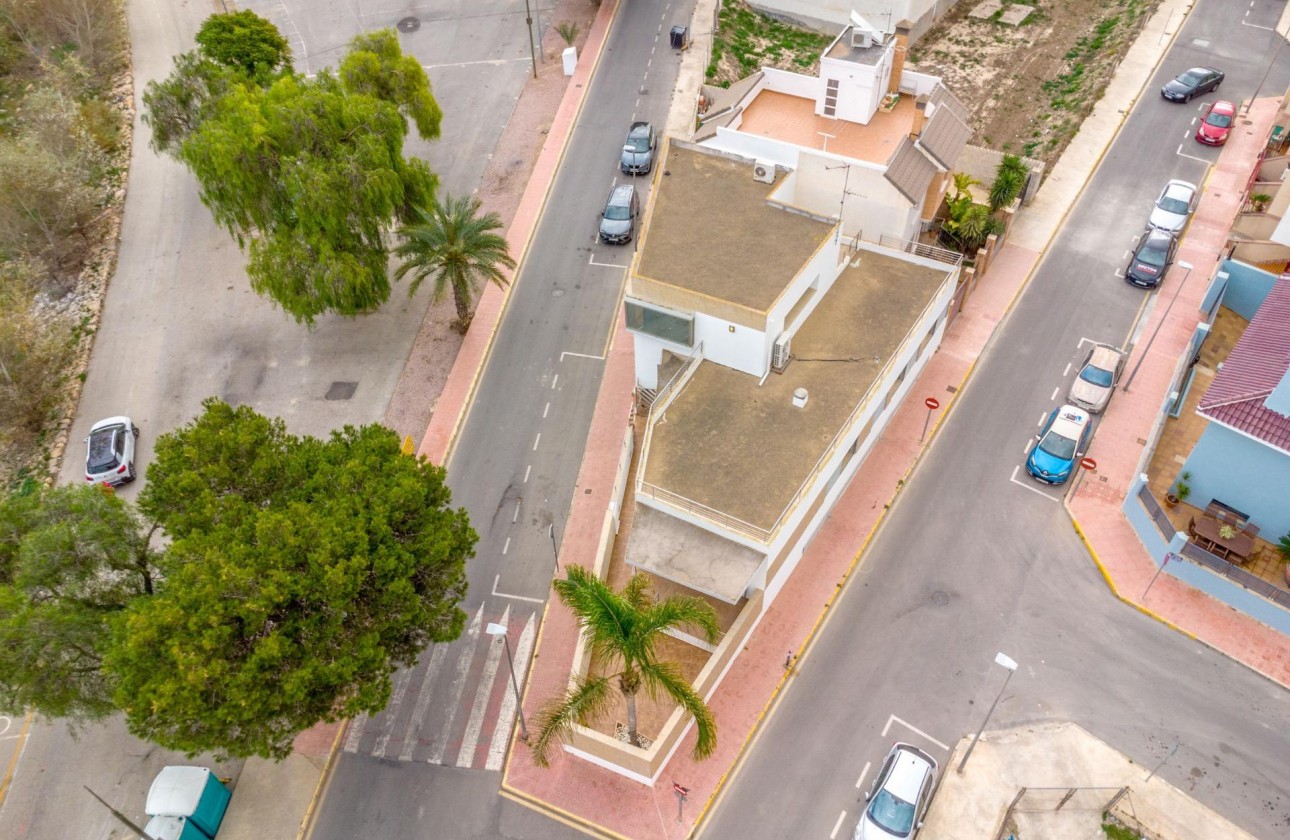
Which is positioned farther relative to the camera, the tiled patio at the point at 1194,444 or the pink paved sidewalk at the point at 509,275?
the pink paved sidewalk at the point at 509,275

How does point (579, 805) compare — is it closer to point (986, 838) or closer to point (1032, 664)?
point (986, 838)

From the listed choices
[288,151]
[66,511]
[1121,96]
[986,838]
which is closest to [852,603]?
[986,838]

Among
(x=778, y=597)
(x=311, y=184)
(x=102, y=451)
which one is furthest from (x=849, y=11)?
(x=102, y=451)

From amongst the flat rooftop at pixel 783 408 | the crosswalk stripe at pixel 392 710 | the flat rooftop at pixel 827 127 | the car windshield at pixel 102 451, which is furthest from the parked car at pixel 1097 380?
the car windshield at pixel 102 451

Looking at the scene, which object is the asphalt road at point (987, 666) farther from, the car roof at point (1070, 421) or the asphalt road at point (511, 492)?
the asphalt road at point (511, 492)

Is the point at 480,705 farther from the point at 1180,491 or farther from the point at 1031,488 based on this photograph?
the point at 1180,491
